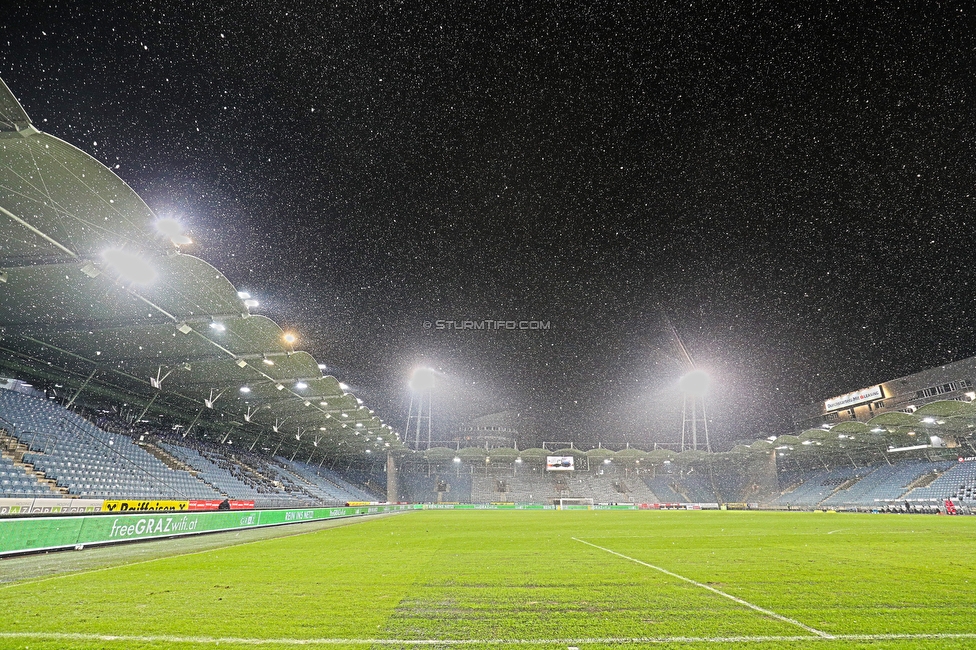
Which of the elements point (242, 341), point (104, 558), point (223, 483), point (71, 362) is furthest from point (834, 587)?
point (223, 483)

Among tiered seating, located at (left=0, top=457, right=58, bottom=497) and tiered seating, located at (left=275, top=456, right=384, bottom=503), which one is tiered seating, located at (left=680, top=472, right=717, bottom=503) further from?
tiered seating, located at (left=0, top=457, right=58, bottom=497)

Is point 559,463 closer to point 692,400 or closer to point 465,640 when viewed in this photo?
point 692,400

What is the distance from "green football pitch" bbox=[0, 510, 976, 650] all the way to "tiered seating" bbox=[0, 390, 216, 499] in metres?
10.4

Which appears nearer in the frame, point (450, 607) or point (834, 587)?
point (450, 607)

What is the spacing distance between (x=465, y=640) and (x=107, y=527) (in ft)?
42.4

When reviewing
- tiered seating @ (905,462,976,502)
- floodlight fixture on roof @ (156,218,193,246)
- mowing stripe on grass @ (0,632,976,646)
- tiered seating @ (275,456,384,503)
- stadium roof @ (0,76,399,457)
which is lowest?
tiered seating @ (275,456,384,503)

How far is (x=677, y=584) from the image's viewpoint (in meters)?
6.22

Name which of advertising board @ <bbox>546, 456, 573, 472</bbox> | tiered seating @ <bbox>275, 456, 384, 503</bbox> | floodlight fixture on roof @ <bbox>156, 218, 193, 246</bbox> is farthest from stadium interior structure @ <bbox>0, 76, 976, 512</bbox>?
advertising board @ <bbox>546, 456, 573, 472</bbox>

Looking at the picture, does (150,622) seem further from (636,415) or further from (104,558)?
(636,415)

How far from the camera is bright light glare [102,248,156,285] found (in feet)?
39.1

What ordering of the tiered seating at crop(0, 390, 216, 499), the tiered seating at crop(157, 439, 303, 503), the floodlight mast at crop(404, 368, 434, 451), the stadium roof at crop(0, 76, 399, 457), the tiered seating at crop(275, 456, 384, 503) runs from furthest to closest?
the floodlight mast at crop(404, 368, 434, 451) → the tiered seating at crop(275, 456, 384, 503) → the tiered seating at crop(157, 439, 303, 503) → the tiered seating at crop(0, 390, 216, 499) → the stadium roof at crop(0, 76, 399, 457)

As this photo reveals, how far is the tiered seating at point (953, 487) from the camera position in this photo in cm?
3716

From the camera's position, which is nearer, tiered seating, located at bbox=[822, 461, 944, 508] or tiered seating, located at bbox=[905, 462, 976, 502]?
tiered seating, located at bbox=[905, 462, 976, 502]

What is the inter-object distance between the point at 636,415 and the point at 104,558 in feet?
204
